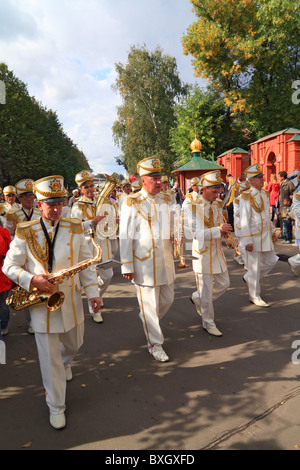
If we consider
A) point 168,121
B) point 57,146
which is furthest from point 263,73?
point 57,146

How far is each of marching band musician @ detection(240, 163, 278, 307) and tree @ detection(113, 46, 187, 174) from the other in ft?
110

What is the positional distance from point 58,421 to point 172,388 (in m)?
1.25

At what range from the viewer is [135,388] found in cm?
380

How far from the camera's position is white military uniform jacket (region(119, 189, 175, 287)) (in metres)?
4.45

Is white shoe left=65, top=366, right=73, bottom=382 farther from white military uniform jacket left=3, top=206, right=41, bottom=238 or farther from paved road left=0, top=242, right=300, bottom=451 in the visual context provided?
white military uniform jacket left=3, top=206, right=41, bottom=238

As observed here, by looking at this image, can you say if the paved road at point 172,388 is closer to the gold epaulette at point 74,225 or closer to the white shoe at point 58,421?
the white shoe at point 58,421

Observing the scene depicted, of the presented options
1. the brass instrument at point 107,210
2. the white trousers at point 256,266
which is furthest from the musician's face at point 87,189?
the white trousers at point 256,266

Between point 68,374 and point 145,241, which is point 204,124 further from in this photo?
point 68,374

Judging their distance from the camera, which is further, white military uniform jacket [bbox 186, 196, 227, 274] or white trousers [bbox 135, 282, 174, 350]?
white military uniform jacket [bbox 186, 196, 227, 274]

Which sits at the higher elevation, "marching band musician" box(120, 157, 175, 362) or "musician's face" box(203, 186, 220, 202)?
"musician's face" box(203, 186, 220, 202)

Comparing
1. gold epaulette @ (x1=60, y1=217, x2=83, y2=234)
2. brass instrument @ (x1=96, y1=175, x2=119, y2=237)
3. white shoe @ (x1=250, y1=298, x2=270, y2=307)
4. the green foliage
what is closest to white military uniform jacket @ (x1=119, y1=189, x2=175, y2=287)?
gold epaulette @ (x1=60, y1=217, x2=83, y2=234)

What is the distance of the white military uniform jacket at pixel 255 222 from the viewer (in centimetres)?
619

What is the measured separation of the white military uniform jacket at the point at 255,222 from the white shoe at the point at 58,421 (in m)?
4.21
